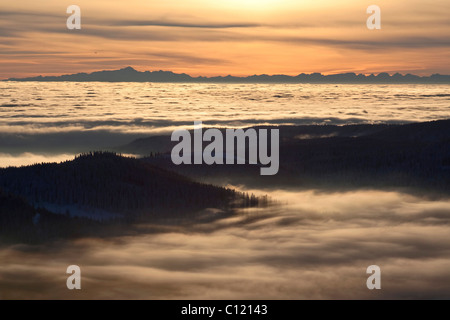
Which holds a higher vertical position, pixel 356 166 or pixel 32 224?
pixel 356 166

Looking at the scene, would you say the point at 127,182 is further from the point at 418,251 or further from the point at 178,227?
the point at 418,251

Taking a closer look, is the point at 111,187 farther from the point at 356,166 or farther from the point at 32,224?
the point at 356,166

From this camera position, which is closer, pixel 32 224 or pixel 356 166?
pixel 32 224

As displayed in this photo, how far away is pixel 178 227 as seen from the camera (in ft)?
130

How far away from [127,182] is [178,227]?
5.28 metres

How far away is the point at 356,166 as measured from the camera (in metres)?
76.3

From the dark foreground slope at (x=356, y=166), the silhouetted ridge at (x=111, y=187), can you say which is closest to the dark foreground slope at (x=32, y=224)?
the silhouetted ridge at (x=111, y=187)

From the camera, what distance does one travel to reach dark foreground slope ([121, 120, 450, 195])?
6506 cm

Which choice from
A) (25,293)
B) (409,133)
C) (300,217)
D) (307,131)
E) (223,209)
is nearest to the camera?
(25,293)

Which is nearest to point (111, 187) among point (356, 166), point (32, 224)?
point (32, 224)

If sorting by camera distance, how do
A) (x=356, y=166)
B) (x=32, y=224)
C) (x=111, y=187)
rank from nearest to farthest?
1. (x=32, y=224)
2. (x=111, y=187)
3. (x=356, y=166)

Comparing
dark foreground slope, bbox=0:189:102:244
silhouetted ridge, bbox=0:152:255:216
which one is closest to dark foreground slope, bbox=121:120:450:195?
silhouetted ridge, bbox=0:152:255:216

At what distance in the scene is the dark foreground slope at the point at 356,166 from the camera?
6506 centimetres

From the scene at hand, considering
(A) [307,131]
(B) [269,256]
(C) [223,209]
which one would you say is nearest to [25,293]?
(B) [269,256]
